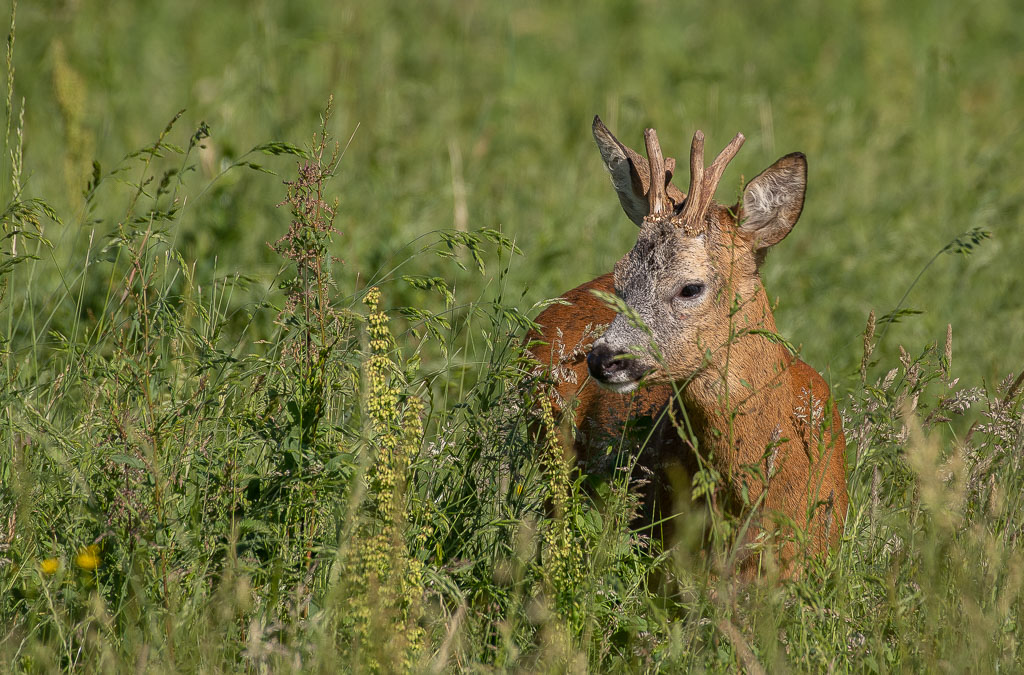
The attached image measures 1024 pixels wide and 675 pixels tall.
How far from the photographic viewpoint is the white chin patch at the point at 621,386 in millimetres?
3578

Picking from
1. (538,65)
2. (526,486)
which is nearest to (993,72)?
(538,65)

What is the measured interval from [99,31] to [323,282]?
510 cm

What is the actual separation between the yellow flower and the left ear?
2.18 meters

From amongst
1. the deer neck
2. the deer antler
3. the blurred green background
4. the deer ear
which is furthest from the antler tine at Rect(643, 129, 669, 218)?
the blurred green background

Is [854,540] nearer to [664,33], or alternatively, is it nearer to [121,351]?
[121,351]

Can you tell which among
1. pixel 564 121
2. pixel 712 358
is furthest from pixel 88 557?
pixel 564 121

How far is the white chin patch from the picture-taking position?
11.7 feet

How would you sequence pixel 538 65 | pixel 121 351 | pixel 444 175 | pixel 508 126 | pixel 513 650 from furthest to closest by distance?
pixel 538 65, pixel 508 126, pixel 444 175, pixel 121 351, pixel 513 650

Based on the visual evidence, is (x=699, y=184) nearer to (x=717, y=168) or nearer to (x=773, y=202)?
(x=717, y=168)

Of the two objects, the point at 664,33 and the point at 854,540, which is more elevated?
the point at 664,33

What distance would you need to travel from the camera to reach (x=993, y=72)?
9.26 m

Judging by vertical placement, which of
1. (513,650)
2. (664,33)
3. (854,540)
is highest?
(664,33)

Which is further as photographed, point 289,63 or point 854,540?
point 289,63

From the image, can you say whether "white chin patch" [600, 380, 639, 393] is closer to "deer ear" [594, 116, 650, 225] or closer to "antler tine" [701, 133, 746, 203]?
"antler tine" [701, 133, 746, 203]
